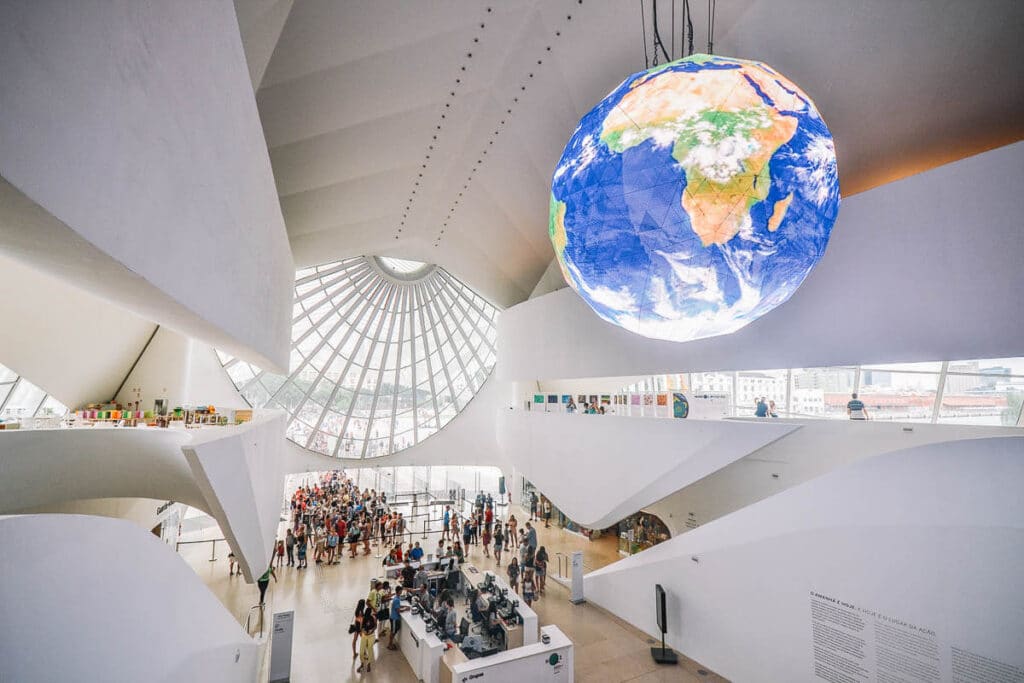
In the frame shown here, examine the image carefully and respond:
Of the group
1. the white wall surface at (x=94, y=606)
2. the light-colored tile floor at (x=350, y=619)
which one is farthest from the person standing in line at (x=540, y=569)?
the white wall surface at (x=94, y=606)

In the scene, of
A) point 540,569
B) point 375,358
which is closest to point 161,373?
point 375,358

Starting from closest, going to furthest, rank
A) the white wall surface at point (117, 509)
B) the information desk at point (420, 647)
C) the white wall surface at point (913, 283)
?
the white wall surface at point (913, 283) < the information desk at point (420, 647) < the white wall surface at point (117, 509)

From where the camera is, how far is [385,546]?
1561 cm

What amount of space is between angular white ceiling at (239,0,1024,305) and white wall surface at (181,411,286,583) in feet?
18.5

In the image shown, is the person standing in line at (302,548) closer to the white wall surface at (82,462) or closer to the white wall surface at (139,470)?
the white wall surface at (139,470)

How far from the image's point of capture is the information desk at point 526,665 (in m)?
7.26

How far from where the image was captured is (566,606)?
11.3 metres

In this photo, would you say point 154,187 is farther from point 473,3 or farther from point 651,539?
point 651,539

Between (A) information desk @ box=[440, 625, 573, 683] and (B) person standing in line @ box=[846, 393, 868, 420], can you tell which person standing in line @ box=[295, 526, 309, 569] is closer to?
(A) information desk @ box=[440, 625, 573, 683]

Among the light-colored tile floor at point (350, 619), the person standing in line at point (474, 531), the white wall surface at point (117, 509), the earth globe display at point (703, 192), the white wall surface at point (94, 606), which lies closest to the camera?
the white wall surface at point (94, 606)

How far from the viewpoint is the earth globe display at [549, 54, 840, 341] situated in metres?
3.17

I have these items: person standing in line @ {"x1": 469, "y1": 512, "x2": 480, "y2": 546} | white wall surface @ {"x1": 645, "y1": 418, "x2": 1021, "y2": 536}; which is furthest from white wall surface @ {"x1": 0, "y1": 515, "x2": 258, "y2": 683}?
person standing in line @ {"x1": 469, "y1": 512, "x2": 480, "y2": 546}

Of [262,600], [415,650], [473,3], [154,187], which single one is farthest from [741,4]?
[262,600]

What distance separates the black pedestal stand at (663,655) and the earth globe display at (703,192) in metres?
7.95
